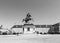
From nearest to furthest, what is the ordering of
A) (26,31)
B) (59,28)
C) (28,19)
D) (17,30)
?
(26,31) → (28,19) → (59,28) → (17,30)

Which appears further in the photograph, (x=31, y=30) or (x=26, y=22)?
(x=26, y=22)

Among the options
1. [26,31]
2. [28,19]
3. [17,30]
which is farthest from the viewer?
[17,30]

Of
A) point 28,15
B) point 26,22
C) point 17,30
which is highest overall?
point 28,15

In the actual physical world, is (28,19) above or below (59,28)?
above

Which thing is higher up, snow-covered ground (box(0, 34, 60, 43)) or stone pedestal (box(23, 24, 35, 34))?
stone pedestal (box(23, 24, 35, 34))

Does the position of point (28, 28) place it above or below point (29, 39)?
above

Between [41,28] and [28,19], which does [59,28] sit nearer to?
[41,28]

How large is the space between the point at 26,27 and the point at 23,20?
10.0 feet

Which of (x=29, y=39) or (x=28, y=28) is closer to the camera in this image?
(x=29, y=39)

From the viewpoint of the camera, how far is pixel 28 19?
27641mm

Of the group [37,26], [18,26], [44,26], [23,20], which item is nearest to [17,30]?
[18,26]

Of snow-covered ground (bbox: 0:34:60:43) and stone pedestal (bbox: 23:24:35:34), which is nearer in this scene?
snow-covered ground (bbox: 0:34:60:43)

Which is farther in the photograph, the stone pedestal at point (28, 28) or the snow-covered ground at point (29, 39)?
the stone pedestal at point (28, 28)

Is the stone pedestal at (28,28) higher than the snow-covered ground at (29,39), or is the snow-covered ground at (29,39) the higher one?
the stone pedestal at (28,28)
